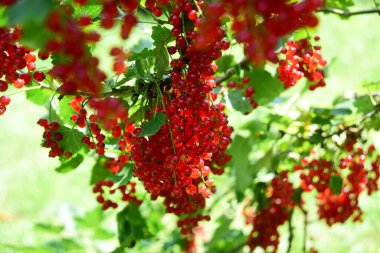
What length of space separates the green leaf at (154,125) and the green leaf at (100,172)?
1.95ft

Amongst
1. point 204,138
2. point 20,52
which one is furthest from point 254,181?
point 20,52

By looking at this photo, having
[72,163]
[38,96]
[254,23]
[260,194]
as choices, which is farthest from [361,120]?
[254,23]

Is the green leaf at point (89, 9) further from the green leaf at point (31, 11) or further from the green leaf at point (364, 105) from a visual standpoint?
the green leaf at point (364, 105)

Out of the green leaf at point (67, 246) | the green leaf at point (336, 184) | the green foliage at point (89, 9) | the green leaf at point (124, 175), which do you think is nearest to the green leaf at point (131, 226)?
the green leaf at point (124, 175)

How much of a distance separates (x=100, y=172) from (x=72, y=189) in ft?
8.56

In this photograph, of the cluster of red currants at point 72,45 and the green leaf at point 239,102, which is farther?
the green leaf at point 239,102

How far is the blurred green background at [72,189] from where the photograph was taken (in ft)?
8.78

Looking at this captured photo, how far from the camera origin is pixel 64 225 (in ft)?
8.55

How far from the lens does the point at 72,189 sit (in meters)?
4.25

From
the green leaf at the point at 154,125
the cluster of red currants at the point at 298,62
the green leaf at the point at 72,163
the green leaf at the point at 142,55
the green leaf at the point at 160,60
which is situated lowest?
the cluster of red currants at the point at 298,62

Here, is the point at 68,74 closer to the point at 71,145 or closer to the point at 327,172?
the point at 71,145

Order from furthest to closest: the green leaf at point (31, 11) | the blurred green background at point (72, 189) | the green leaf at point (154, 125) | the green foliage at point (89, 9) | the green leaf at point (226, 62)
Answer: the blurred green background at point (72, 189) → the green leaf at point (226, 62) → the green foliage at point (89, 9) → the green leaf at point (154, 125) → the green leaf at point (31, 11)

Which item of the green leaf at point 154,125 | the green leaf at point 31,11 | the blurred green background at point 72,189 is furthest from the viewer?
the blurred green background at point 72,189

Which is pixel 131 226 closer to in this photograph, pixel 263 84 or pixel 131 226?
pixel 131 226
